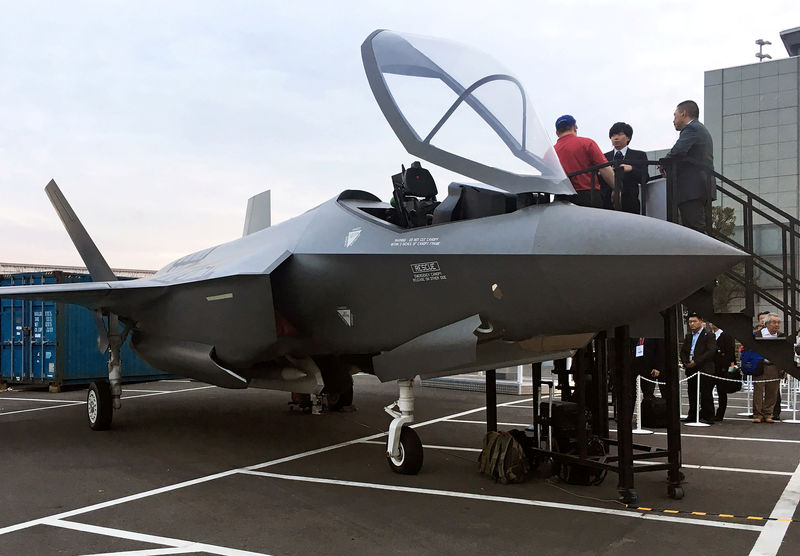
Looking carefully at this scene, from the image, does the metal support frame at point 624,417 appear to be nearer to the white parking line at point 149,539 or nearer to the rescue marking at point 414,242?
the rescue marking at point 414,242

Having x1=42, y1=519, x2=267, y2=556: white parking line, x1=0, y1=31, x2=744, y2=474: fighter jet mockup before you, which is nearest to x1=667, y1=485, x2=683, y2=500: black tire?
x1=0, y1=31, x2=744, y2=474: fighter jet mockup

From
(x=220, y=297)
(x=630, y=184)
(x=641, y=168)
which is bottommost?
(x=220, y=297)

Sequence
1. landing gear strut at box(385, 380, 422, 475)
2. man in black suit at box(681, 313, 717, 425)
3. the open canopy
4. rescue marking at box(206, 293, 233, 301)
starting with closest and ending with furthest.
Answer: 1. the open canopy
2. landing gear strut at box(385, 380, 422, 475)
3. rescue marking at box(206, 293, 233, 301)
4. man in black suit at box(681, 313, 717, 425)

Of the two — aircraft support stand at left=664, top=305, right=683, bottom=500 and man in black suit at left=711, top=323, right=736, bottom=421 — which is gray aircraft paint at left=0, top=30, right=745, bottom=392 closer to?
aircraft support stand at left=664, top=305, right=683, bottom=500

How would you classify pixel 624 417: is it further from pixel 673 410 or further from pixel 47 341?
pixel 47 341

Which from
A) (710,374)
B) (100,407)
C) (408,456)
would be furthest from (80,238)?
(710,374)

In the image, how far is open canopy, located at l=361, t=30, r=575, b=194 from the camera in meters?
5.05

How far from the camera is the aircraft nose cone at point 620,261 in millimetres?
4184

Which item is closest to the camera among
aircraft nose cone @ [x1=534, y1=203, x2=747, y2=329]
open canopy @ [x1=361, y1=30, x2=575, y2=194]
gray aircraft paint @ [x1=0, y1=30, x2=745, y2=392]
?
aircraft nose cone @ [x1=534, y1=203, x2=747, y2=329]

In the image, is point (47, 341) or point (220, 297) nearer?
point (220, 297)

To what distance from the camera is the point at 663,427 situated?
31.0 ft

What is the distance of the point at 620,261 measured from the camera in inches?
170

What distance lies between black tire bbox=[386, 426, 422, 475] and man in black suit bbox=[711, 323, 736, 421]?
654 cm

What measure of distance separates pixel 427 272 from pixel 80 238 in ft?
26.5
